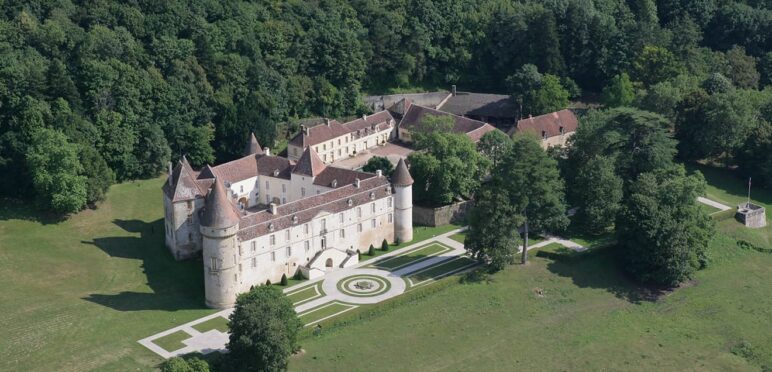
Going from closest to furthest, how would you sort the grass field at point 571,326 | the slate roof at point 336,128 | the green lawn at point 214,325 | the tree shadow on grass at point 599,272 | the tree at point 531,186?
the grass field at point 571,326 < the green lawn at point 214,325 < the tree shadow on grass at point 599,272 < the tree at point 531,186 < the slate roof at point 336,128

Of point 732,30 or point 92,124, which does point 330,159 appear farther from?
point 732,30

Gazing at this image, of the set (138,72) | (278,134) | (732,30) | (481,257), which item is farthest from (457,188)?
(732,30)

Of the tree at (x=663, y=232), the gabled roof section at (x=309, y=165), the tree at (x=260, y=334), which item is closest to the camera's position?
the tree at (x=260, y=334)

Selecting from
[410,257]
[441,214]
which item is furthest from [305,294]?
[441,214]

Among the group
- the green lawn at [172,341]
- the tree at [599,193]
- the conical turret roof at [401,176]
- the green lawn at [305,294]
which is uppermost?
the conical turret roof at [401,176]

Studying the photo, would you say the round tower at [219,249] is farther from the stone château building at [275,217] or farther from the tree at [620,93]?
the tree at [620,93]

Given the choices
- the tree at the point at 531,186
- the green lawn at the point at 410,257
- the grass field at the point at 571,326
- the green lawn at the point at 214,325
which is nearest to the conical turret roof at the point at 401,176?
the green lawn at the point at 410,257

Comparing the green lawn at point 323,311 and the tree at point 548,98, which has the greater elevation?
the tree at point 548,98
